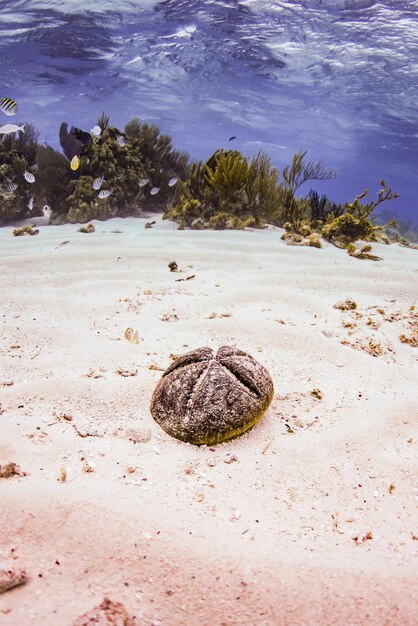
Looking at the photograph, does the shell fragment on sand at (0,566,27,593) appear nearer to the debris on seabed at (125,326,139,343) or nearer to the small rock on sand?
the small rock on sand

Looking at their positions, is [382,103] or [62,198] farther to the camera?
[382,103]

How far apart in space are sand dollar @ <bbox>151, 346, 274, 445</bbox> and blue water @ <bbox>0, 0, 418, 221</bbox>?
18896 mm

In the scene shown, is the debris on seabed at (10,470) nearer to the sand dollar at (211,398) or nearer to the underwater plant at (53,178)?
the sand dollar at (211,398)

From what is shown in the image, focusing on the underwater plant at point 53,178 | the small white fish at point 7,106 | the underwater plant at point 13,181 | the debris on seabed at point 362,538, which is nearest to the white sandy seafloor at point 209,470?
the debris on seabed at point 362,538

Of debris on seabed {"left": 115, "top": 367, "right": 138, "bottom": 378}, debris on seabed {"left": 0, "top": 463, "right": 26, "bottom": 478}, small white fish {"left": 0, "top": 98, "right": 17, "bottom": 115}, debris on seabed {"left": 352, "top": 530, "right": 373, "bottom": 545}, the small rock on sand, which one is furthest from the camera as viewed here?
small white fish {"left": 0, "top": 98, "right": 17, "bottom": 115}

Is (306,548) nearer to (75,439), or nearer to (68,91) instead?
(75,439)

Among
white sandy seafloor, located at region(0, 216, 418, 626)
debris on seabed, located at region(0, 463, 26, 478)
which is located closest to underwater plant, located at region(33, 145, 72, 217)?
white sandy seafloor, located at region(0, 216, 418, 626)

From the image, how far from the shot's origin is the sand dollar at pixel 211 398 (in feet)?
6.83

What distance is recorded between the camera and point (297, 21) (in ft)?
58.2

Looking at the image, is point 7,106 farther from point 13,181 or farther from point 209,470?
point 209,470

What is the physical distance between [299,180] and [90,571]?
11810mm

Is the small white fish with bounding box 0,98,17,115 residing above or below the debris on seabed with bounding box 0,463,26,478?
above

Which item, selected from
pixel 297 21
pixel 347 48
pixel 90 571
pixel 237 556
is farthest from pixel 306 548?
pixel 347 48

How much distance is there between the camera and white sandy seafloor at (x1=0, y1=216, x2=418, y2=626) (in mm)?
1260
